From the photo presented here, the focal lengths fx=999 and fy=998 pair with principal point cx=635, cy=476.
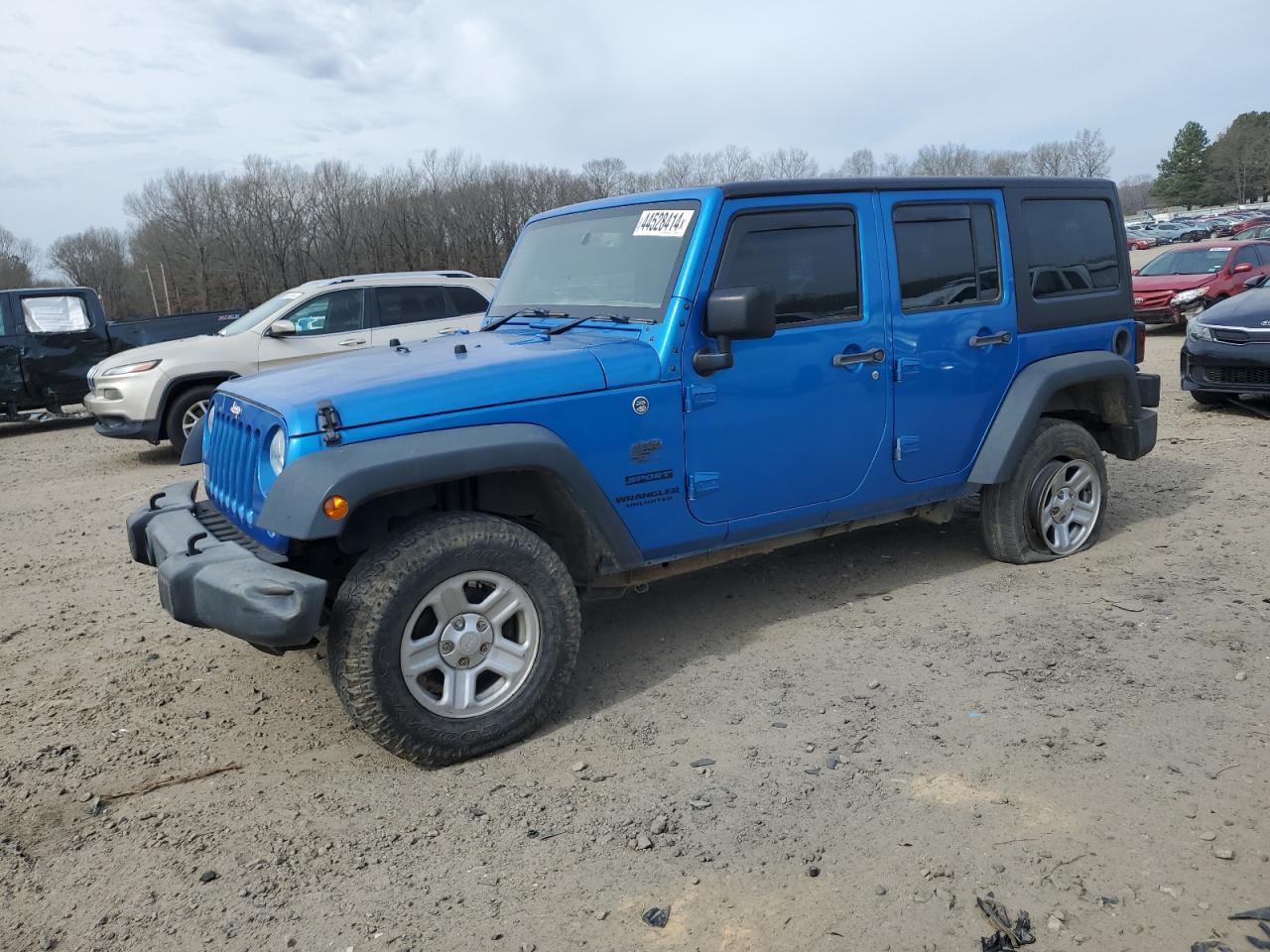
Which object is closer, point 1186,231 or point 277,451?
point 277,451

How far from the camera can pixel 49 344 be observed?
12711 millimetres

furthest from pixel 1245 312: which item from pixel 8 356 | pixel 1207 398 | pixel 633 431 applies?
pixel 8 356

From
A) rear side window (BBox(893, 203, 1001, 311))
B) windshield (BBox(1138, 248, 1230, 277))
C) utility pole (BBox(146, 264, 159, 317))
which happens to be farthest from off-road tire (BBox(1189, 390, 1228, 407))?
utility pole (BBox(146, 264, 159, 317))

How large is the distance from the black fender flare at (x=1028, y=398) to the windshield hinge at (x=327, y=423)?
3216 mm

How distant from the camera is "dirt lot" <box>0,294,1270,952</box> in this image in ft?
9.05

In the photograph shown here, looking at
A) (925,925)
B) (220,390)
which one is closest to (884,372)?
(925,925)

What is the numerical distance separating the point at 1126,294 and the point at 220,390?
15.7 feet

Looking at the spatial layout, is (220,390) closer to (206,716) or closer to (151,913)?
(206,716)

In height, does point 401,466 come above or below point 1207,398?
above

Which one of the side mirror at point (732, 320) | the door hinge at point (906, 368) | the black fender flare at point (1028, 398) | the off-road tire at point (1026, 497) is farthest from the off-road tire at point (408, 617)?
the off-road tire at point (1026, 497)

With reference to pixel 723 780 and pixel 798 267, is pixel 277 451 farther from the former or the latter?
pixel 798 267

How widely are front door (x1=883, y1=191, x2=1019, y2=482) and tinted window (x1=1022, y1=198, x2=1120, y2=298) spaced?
26 centimetres

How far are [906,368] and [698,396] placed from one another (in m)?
1.21

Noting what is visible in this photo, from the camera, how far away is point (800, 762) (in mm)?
3518
